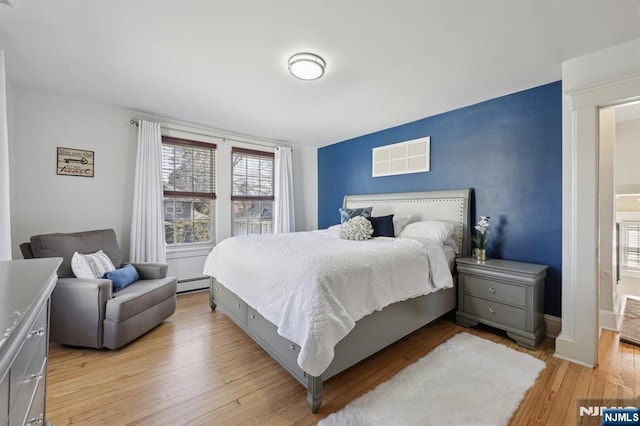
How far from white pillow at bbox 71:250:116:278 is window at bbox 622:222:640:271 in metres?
6.96

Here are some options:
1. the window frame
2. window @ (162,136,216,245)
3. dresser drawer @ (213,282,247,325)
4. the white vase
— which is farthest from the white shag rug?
the window frame

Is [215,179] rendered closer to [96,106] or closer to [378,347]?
[96,106]

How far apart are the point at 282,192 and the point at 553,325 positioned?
13.2 ft

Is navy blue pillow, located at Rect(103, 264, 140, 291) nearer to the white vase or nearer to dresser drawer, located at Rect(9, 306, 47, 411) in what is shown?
dresser drawer, located at Rect(9, 306, 47, 411)

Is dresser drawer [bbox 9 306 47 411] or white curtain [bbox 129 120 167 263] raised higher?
white curtain [bbox 129 120 167 263]

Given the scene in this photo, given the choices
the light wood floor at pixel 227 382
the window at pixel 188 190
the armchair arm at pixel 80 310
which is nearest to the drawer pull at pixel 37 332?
the light wood floor at pixel 227 382

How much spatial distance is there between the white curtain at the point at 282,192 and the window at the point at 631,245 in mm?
5378

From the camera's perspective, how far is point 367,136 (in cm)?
438

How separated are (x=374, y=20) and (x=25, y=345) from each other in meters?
2.32

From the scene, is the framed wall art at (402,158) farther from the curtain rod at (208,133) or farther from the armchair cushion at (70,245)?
the armchair cushion at (70,245)

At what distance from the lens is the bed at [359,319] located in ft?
5.19

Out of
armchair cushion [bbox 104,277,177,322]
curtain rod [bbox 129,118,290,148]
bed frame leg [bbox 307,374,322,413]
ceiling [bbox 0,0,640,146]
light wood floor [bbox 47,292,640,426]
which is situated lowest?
light wood floor [bbox 47,292,640,426]

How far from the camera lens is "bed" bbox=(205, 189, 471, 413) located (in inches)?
62.3

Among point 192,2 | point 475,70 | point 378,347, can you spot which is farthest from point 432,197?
point 192,2
